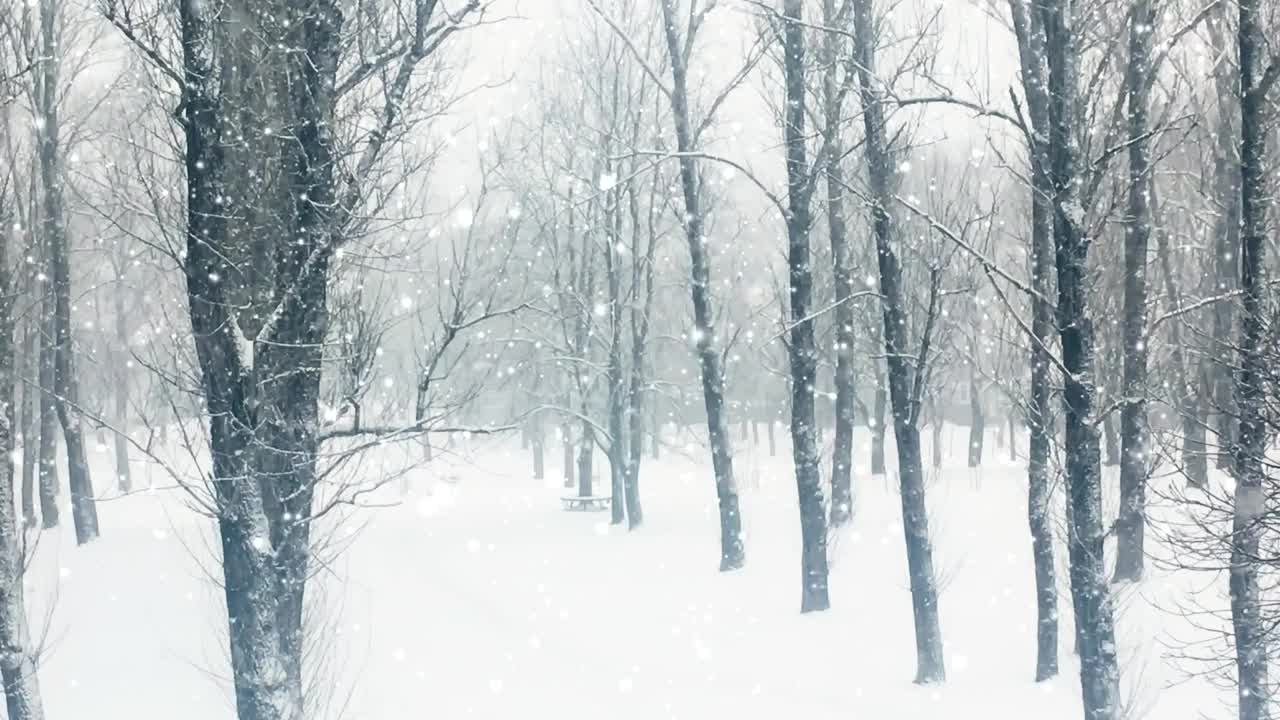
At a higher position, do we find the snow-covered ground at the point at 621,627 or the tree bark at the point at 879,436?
the tree bark at the point at 879,436

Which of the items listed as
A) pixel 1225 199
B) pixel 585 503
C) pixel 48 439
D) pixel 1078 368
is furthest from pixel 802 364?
pixel 48 439

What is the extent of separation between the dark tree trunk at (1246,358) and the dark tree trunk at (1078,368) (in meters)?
1.12

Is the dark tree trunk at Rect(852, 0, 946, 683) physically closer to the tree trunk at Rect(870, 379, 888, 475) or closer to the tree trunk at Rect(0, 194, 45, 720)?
the tree trunk at Rect(0, 194, 45, 720)

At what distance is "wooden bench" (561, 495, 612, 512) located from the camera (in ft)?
88.0

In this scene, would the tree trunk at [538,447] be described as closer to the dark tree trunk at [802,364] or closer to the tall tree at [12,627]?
the dark tree trunk at [802,364]

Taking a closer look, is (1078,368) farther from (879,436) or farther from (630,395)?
(879,436)

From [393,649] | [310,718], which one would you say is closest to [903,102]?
[310,718]

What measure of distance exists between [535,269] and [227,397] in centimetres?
2815

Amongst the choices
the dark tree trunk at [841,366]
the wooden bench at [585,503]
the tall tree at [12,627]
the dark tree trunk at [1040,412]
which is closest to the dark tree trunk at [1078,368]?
the dark tree trunk at [1040,412]

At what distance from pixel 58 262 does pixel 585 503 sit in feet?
46.9

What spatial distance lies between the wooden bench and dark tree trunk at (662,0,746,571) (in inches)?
366

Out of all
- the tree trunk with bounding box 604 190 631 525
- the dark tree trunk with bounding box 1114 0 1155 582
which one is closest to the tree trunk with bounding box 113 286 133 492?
the tree trunk with bounding box 604 190 631 525

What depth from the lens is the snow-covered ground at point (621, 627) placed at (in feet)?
37.1

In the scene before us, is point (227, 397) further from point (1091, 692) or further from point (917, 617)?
point (917, 617)
